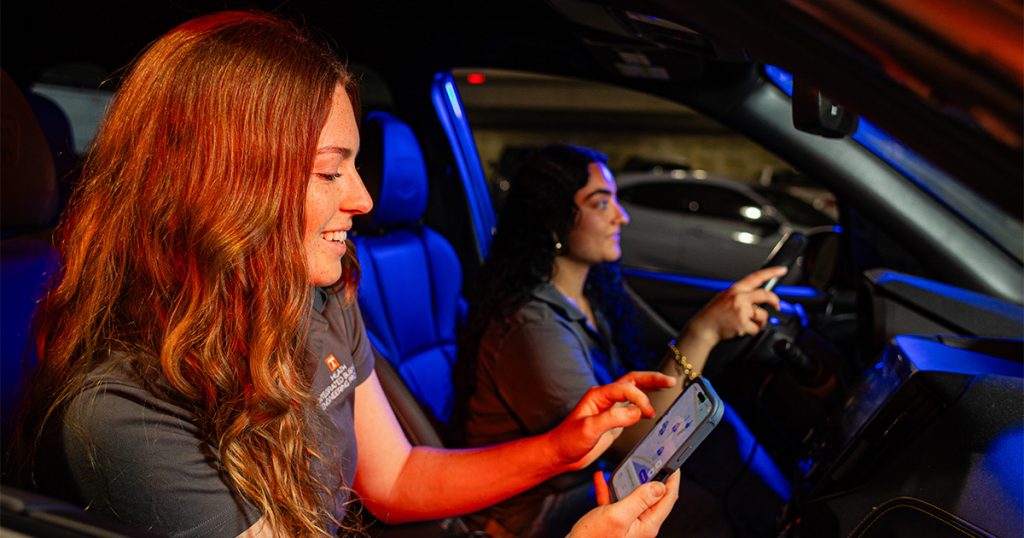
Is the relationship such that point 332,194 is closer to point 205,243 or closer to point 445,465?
point 205,243

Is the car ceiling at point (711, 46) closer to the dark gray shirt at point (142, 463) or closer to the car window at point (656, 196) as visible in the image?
the dark gray shirt at point (142, 463)

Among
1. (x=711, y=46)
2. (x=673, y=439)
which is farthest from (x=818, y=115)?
(x=673, y=439)

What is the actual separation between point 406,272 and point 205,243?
1408 mm

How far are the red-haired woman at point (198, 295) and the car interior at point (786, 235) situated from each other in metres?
0.15

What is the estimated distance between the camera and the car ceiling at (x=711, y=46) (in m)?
0.63

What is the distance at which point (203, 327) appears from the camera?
110 cm

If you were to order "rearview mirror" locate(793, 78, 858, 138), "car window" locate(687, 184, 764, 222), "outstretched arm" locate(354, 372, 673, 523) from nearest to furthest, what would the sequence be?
"rearview mirror" locate(793, 78, 858, 138)
"outstretched arm" locate(354, 372, 673, 523)
"car window" locate(687, 184, 764, 222)

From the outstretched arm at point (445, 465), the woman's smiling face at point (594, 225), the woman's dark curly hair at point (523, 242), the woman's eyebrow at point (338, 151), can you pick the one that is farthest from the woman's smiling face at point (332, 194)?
the woman's smiling face at point (594, 225)

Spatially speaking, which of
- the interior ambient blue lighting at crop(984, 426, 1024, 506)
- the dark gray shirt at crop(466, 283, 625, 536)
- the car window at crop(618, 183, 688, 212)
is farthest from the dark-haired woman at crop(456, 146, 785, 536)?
the car window at crop(618, 183, 688, 212)

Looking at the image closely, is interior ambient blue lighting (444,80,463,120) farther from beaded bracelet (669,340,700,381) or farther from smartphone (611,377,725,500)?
smartphone (611,377,725,500)

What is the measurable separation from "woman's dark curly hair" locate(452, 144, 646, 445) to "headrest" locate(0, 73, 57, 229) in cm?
110

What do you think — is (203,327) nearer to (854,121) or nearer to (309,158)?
(309,158)

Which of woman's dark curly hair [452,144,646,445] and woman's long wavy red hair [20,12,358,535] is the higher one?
woman's long wavy red hair [20,12,358,535]

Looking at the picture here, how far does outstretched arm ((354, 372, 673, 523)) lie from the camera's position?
4.93 feet
